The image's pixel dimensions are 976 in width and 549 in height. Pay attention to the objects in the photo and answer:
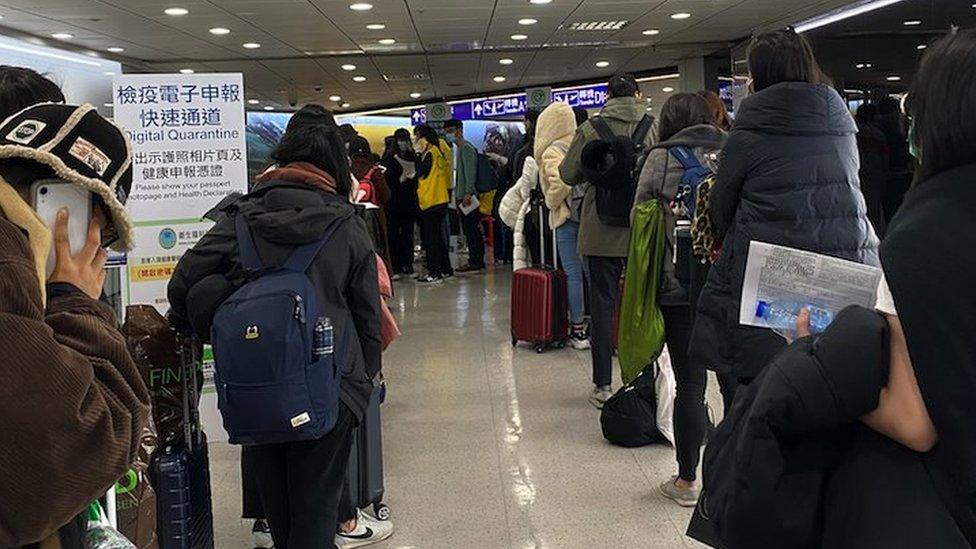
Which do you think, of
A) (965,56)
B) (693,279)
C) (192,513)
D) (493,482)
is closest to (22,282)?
(965,56)

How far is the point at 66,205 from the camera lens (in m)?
1.08

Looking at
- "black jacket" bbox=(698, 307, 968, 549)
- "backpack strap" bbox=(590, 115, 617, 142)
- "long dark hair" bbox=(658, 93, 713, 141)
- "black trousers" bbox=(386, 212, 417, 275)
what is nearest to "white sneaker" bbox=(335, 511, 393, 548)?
"long dark hair" bbox=(658, 93, 713, 141)

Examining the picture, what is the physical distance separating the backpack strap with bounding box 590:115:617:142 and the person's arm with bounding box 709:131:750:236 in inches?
73.7

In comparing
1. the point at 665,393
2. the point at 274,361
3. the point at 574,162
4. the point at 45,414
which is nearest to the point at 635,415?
the point at 665,393

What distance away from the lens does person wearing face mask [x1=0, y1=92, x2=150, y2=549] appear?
88cm

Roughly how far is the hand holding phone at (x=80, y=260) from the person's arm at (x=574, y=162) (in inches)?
138

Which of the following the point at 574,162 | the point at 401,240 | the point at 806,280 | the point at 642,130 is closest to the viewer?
the point at 806,280

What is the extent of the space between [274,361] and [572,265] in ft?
12.4

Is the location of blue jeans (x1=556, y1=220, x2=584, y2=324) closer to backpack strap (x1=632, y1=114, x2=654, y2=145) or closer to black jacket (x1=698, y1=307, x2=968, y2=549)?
backpack strap (x1=632, y1=114, x2=654, y2=145)

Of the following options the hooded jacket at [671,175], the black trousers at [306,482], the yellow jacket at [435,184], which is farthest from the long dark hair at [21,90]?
the yellow jacket at [435,184]

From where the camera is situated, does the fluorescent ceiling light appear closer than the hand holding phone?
No

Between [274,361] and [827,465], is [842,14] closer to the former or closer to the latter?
[274,361]

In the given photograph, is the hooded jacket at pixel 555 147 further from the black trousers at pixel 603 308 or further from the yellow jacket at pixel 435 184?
the yellow jacket at pixel 435 184

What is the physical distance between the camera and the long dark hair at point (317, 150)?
2.39m
